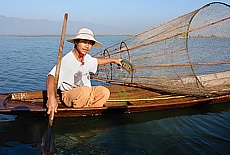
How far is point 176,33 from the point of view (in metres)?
5.15

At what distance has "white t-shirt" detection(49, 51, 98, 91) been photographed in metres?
3.70

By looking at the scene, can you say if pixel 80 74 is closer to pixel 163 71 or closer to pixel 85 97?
pixel 85 97

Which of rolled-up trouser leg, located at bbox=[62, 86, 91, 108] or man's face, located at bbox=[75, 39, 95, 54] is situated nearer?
man's face, located at bbox=[75, 39, 95, 54]

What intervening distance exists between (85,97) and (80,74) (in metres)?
0.42

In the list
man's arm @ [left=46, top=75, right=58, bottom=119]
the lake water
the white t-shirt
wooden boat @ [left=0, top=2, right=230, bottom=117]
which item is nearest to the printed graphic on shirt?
the white t-shirt

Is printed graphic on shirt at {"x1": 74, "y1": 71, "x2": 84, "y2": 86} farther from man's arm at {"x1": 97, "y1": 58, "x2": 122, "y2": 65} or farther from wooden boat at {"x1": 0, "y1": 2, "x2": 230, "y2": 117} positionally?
wooden boat at {"x1": 0, "y1": 2, "x2": 230, "y2": 117}

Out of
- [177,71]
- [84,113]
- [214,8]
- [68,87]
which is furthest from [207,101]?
[68,87]

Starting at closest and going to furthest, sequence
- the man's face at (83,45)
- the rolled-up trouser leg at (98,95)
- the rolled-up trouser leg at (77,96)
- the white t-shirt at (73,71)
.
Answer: the man's face at (83,45)
the white t-shirt at (73,71)
the rolled-up trouser leg at (77,96)
the rolled-up trouser leg at (98,95)

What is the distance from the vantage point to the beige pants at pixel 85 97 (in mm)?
3900

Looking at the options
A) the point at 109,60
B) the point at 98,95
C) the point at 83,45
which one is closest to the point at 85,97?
the point at 98,95

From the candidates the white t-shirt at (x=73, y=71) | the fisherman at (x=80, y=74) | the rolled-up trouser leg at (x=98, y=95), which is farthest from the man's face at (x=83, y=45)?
the rolled-up trouser leg at (x=98, y=95)

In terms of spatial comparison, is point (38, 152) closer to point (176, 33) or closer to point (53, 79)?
point (53, 79)

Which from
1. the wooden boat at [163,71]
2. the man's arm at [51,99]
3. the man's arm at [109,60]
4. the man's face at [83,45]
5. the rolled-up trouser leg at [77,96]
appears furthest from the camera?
the wooden boat at [163,71]

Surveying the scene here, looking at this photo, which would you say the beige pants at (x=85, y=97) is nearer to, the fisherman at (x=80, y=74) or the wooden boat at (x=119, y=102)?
the fisherman at (x=80, y=74)
